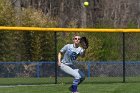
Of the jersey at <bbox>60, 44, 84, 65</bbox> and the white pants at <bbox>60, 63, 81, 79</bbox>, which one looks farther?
the jersey at <bbox>60, 44, 84, 65</bbox>

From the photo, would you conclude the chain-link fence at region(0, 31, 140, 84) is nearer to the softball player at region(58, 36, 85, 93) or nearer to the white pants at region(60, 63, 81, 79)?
the softball player at region(58, 36, 85, 93)

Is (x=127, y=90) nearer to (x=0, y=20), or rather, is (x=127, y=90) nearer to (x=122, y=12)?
(x=0, y=20)

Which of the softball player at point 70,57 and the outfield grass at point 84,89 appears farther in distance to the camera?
the outfield grass at point 84,89

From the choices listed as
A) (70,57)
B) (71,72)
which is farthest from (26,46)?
(71,72)

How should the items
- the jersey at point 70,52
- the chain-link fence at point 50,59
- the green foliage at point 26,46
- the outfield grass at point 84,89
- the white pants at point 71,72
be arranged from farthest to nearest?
the green foliage at point 26,46, the chain-link fence at point 50,59, the outfield grass at point 84,89, the jersey at point 70,52, the white pants at point 71,72

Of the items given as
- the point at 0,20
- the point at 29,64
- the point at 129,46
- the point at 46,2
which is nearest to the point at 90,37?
the point at 129,46

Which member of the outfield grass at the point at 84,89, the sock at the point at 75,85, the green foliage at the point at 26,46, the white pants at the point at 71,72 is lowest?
the outfield grass at the point at 84,89

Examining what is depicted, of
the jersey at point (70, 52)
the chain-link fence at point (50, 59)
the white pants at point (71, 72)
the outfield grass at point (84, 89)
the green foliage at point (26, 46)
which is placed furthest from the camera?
the green foliage at point (26, 46)

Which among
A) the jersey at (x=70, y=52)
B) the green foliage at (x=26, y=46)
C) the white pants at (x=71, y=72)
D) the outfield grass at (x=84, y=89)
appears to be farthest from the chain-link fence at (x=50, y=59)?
the white pants at (x=71, y=72)

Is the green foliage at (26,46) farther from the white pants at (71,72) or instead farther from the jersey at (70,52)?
the white pants at (71,72)

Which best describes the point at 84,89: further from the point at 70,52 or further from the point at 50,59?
the point at 50,59

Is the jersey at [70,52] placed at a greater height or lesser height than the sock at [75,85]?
greater

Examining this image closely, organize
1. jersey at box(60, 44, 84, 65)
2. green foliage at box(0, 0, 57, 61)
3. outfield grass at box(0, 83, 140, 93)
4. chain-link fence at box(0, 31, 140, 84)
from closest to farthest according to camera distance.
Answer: jersey at box(60, 44, 84, 65), outfield grass at box(0, 83, 140, 93), chain-link fence at box(0, 31, 140, 84), green foliage at box(0, 0, 57, 61)

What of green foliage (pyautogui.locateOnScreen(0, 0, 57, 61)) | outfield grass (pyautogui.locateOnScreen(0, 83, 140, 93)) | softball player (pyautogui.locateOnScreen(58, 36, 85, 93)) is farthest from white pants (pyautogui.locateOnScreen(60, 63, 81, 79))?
green foliage (pyautogui.locateOnScreen(0, 0, 57, 61))
